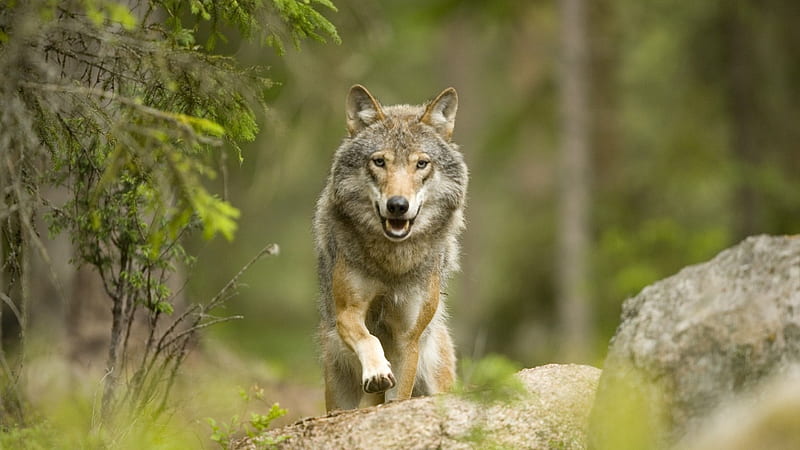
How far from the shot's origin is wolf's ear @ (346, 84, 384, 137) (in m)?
6.68

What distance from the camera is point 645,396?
426 cm

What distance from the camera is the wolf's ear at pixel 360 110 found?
6680 millimetres

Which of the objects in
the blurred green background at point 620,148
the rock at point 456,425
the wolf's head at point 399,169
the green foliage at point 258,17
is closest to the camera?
the rock at point 456,425

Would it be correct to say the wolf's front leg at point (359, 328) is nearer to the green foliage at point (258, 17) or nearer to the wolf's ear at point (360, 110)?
the wolf's ear at point (360, 110)

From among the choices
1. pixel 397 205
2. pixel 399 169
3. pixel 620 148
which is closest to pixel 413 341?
pixel 397 205

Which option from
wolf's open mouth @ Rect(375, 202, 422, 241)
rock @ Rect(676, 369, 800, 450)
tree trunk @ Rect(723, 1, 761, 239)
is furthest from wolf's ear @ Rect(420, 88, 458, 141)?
tree trunk @ Rect(723, 1, 761, 239)

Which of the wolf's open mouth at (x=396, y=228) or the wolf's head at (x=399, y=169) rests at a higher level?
the wolf's head at (x=399, y=169)

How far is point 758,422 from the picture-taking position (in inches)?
152

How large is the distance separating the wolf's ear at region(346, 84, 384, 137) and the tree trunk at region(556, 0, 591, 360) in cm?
862

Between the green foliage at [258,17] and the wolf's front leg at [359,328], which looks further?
the wolf's front leg at [359,328]

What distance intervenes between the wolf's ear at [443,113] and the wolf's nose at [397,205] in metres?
0.97

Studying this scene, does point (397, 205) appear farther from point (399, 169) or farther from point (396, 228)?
point (399, 169)

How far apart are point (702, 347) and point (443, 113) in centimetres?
324

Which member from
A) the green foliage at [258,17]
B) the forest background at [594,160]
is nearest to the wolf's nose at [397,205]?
the green foliage at [258,17]
